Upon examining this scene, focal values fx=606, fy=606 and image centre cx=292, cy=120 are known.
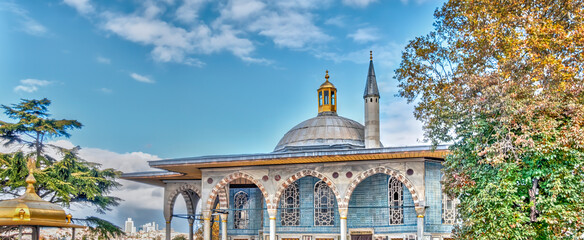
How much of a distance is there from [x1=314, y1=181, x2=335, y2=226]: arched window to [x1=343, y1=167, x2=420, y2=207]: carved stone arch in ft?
5.40

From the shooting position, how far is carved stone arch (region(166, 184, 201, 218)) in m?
26.0

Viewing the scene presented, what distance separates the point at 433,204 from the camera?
19188 millimetres

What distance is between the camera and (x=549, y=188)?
1091 centimetres

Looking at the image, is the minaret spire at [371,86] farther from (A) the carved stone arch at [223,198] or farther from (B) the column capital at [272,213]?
(A) the carved stone arch at [223,198]

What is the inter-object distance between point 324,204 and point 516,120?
11089 mm

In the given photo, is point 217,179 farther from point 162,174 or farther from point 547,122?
point 547,122

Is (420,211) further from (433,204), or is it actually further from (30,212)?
(30,212)

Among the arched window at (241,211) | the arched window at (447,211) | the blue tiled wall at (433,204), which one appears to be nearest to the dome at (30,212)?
the blue tiled wall at (433,204)

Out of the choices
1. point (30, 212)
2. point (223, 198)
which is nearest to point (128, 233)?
point (223, 198)

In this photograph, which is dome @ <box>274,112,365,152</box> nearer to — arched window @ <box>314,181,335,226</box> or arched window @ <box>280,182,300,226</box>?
arched window @ <box>280,182,300,226</box>

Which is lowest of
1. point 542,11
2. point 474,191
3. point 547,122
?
point 474,191

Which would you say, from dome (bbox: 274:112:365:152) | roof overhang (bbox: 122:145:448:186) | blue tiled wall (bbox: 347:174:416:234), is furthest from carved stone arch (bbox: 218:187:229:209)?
blue tiled wall (bbox: 347:174:416:234)

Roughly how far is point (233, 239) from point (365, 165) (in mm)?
7165

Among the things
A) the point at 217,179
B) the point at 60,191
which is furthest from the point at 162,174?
the point at 60,191
